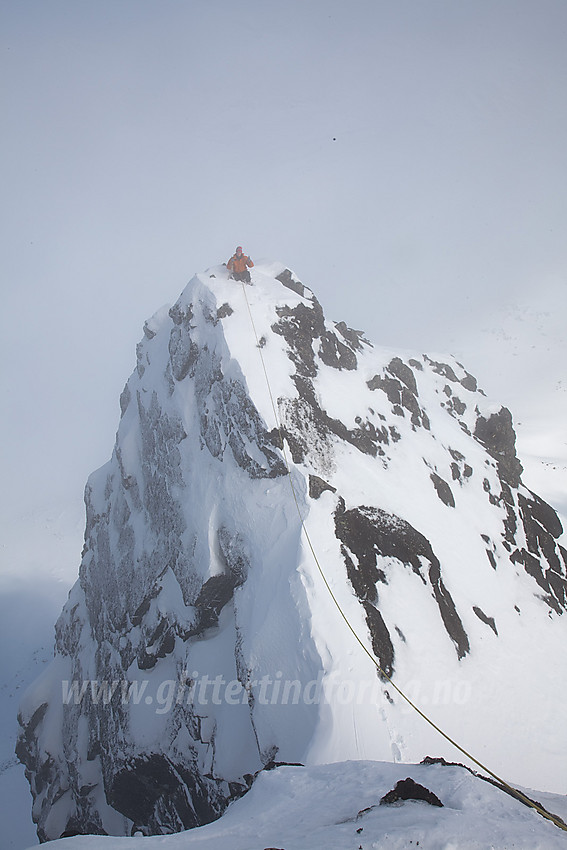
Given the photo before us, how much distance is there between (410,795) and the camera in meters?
6.90

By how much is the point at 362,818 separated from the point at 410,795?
37.9 inches

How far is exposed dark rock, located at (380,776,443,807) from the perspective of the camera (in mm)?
6762

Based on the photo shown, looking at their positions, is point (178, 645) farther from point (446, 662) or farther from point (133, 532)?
point (446, 662)

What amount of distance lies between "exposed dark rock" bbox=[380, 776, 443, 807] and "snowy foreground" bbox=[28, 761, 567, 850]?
0.36ft

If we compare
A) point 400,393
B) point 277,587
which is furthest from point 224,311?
point 277,587

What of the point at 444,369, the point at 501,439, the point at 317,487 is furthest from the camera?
the point at 444,369

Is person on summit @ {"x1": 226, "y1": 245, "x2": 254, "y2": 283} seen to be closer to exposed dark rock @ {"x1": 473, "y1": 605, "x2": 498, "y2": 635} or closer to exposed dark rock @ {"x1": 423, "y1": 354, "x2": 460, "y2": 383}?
exposed dark rock @ {"x1": 473, "y1": 605, "x2": 498, "y2": 635}

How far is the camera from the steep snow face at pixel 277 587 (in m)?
15.2

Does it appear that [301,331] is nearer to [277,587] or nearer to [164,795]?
[277,587]

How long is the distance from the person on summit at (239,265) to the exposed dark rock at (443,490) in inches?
808

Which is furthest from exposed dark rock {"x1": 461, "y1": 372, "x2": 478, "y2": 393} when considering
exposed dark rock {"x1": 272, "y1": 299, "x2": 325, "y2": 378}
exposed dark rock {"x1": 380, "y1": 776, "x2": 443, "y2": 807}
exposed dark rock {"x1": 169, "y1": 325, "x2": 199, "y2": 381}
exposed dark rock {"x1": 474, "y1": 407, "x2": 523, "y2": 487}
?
exposed dark rock {"x1": 380, "y1": 776, "x2": 443, "y2": 807}

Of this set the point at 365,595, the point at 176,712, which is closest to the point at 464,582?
the point at 365,595

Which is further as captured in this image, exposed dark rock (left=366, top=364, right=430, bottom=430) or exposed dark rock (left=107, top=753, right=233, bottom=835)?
exposed dark rock (left=366, top=364, right=430, bottom=430)

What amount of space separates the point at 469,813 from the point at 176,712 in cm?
1760
